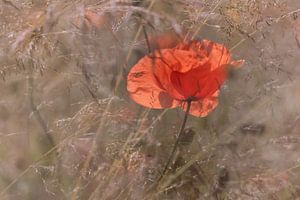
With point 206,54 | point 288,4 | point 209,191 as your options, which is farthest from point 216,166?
point 288,4

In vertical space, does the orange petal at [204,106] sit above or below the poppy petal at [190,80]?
below

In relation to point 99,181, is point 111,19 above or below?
above

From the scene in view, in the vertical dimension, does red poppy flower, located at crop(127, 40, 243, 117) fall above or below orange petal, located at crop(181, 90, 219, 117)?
above

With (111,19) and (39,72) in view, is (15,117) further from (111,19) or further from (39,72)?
(111,19)

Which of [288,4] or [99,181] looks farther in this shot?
[288,4]
